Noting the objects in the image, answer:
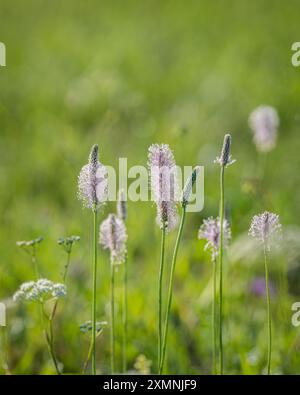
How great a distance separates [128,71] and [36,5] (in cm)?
175

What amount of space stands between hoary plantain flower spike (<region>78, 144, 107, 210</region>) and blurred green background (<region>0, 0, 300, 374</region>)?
22.5 inches

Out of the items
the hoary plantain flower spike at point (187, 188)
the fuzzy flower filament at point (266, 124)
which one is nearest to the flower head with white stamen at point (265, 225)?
the hoary plantain flower spike at point (187, 188)

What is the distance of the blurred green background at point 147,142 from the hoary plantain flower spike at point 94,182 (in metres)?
0.57

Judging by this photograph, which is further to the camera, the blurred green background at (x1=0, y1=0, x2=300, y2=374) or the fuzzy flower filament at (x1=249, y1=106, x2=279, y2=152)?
the fuzzy flower filament at (x1=249, y1=106, x2=279, y2=152)

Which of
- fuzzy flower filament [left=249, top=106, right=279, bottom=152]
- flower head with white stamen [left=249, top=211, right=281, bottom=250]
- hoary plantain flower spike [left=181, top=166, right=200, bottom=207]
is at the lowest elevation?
flower head with white stamen [left=249, top=211, right=281, bottom=250]

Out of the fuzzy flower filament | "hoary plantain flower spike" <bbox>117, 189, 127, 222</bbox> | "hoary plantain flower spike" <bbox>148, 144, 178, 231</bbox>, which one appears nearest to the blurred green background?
the fuzzy flower filament

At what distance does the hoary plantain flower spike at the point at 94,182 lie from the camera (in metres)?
Answer: 1.43

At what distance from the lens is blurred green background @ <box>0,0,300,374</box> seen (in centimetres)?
238

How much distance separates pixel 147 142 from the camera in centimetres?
404

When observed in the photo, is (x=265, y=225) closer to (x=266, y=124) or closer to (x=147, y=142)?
(x=266, y=124)

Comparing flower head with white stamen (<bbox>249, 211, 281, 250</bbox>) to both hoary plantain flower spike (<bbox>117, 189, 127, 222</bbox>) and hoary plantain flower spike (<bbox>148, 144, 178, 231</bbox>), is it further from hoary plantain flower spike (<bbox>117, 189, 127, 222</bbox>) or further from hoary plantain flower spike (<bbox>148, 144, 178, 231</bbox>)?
hoary plantain flower spike (<bbox>117, 189, 127, 222</bbox>)

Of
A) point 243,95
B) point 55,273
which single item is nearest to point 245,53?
point 243,95

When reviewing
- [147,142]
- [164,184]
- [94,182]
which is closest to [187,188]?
[164,184]

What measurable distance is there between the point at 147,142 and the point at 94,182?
103 inches
